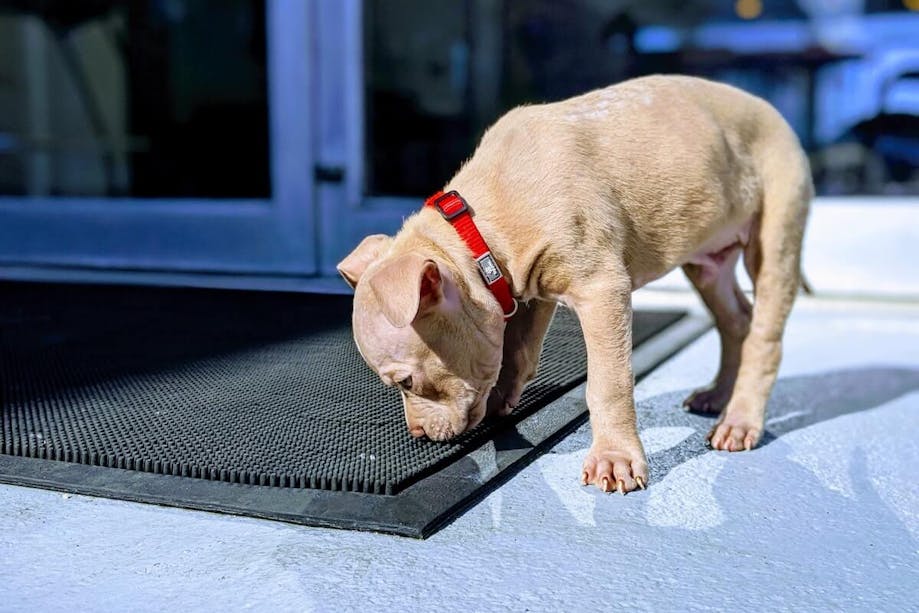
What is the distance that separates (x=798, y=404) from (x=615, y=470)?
3.47 feet

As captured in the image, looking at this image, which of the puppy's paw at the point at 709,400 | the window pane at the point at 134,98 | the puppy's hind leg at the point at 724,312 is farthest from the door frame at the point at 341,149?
the puppy's paw at the point at 709,400

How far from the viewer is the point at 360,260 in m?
2.14

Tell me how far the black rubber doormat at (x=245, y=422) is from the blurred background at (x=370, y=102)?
5.13 ft

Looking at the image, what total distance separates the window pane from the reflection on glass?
2.93ft

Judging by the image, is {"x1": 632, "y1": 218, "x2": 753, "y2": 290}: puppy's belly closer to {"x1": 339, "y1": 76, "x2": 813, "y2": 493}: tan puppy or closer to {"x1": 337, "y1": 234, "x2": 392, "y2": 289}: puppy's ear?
{"x1": 339, "y1": 76, "x2": 813, "y2": 493}: tan puppy

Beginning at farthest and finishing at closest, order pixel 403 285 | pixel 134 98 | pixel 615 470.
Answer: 1. pixel 134 98
2. pixel 615 470
3. pixel 403 285

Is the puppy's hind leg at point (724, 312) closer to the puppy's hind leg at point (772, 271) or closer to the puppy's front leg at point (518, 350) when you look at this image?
the puppy's hind leg at point (772, 271)

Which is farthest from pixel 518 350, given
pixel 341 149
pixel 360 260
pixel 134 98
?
pixel 134 98

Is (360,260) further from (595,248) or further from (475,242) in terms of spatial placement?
(595,248)

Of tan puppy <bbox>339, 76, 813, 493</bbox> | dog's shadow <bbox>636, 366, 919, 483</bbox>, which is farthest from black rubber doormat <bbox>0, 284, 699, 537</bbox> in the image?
dog's shadow <bbox>636, 366, 919, 483</bbox>

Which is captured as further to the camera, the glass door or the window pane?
the window pane

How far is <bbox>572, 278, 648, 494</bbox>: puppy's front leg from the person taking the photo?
6.58 feet

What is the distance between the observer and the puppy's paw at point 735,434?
2.25 meters

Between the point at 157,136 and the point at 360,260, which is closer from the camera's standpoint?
the point at 360,260
